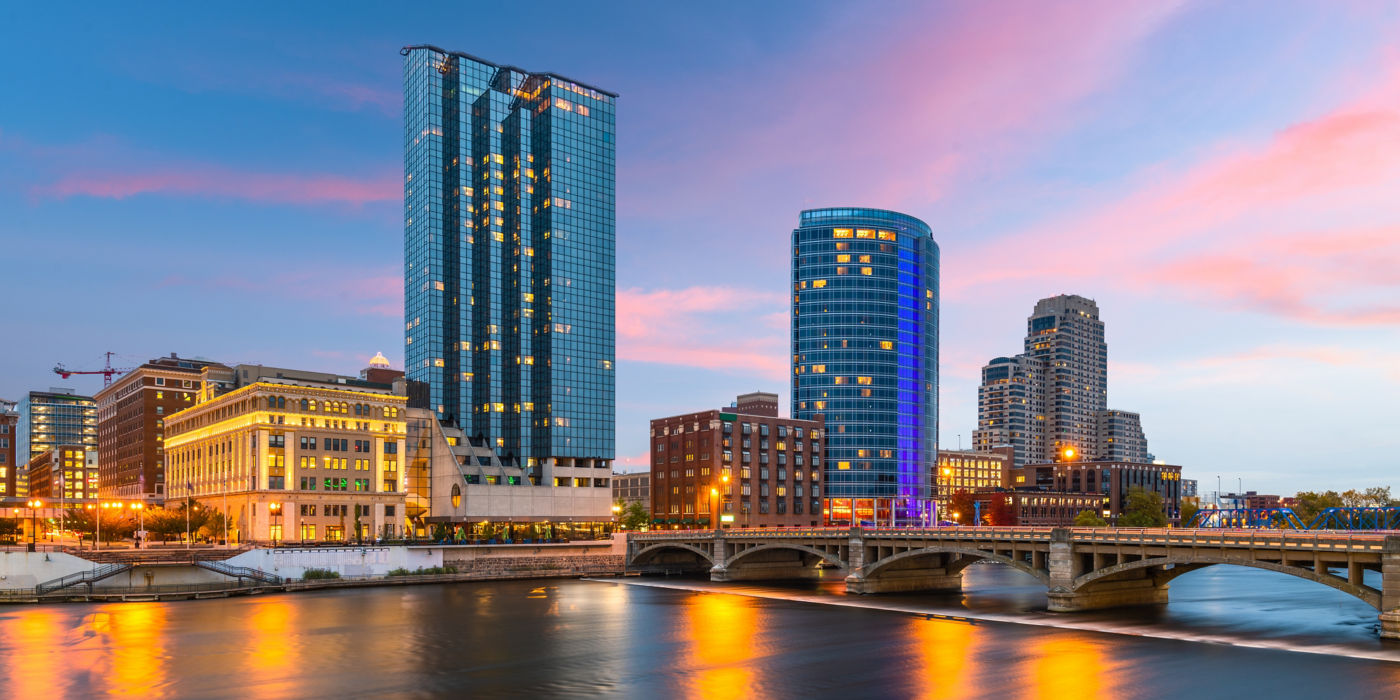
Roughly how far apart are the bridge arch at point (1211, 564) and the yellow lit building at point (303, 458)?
4294 inches

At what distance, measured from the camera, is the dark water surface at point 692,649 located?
5928 cm

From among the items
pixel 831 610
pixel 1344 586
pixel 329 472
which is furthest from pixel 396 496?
pixel 1344 586

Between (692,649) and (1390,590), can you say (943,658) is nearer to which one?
(692,649)

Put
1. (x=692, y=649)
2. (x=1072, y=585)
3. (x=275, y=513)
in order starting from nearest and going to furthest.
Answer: (x=692, y=649) < (x=1072, y=585) < (x=275, y=513)

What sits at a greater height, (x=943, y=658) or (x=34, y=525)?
→ (x=34, y=525)

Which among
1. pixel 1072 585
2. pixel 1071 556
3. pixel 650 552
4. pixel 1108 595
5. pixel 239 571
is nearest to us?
pixel 1072 585

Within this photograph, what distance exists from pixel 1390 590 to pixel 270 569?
370 feet

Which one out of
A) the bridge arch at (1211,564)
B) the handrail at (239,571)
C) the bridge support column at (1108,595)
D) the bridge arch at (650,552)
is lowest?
the bridge arch at (650,552)

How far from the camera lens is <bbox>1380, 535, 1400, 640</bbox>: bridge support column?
69125mm

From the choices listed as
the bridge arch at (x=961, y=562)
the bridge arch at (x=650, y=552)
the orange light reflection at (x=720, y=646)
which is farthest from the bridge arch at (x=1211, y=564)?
the bridge arch at (x=650, y=552)

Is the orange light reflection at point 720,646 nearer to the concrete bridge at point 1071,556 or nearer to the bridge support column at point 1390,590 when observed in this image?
the concrete bridge at point 1071,556

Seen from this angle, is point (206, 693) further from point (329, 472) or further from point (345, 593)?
point (329, 472)

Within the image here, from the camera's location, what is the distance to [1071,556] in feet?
308

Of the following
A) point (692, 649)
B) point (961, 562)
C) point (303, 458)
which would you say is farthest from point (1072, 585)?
point (303, 458)
